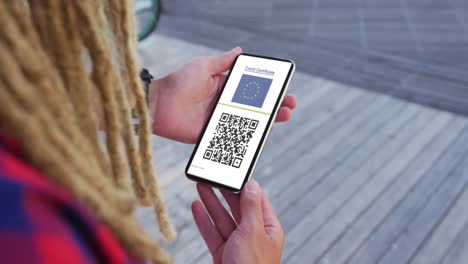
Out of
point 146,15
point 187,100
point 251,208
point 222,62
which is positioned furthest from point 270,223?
point 146,15

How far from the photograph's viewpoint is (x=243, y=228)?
75cm

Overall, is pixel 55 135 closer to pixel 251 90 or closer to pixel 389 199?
pixel 251 90

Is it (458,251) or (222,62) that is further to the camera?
(458,251)

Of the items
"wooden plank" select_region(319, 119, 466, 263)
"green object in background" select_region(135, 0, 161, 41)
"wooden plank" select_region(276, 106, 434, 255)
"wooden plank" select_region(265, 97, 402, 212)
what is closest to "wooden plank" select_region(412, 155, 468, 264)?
"wooden plank" select_region(319, 119, 466, 263)

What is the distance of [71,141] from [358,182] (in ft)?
4.92

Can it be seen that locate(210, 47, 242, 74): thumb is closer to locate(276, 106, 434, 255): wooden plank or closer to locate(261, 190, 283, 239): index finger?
locate(261, 190, 283, 239): index finger

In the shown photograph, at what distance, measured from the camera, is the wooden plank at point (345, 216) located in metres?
1.53

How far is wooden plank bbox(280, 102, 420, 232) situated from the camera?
1.65 m

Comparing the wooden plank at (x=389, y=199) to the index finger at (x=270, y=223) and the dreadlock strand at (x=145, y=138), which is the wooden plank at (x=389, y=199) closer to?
the index finger at (x=270, y=223)

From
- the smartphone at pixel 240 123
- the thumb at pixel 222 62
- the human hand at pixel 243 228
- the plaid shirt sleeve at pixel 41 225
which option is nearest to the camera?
the plaid shirt sleeve at pixel 41 225

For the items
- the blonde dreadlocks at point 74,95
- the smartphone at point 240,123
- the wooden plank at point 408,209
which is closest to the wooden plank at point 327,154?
the wooden plank at point 408,209

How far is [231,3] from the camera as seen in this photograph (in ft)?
10.7

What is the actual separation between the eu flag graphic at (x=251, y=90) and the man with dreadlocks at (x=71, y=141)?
15.9 inches

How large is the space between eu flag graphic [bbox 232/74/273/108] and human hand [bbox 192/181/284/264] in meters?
0.23
